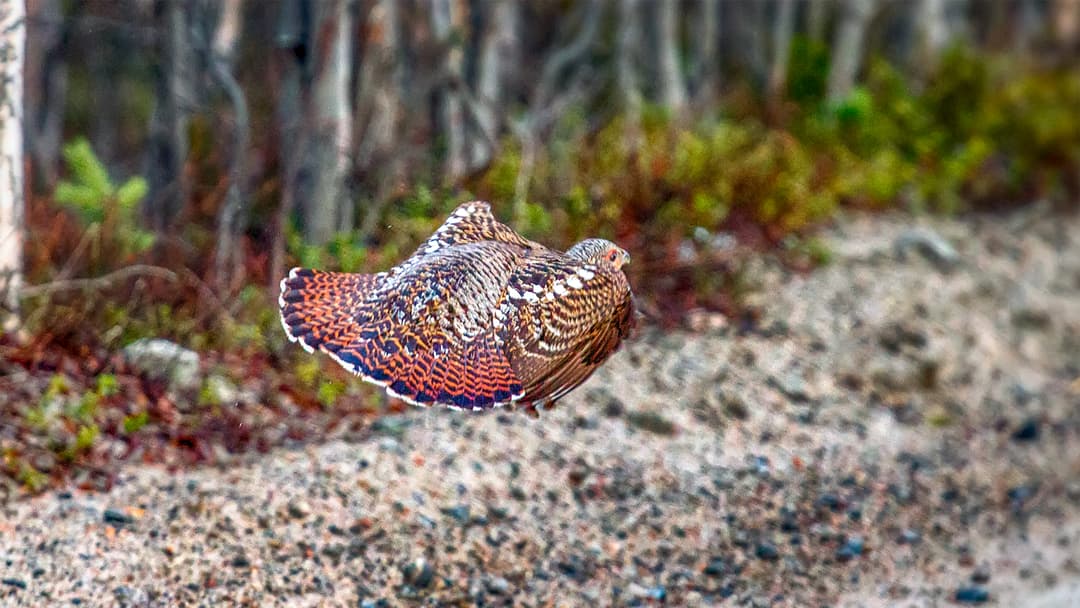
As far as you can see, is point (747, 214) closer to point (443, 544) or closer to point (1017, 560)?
point (1017, 560)

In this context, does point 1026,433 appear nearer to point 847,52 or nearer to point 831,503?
point 831,503

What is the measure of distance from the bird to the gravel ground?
107cm

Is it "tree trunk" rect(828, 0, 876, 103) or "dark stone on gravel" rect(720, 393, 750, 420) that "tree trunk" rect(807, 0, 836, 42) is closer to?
"tree trunk" rect(828, 0, 876, 103)

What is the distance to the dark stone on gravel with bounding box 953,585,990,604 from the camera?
7141mm

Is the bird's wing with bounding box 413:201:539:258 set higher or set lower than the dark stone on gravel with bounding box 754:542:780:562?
higher

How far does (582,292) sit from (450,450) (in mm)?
1634

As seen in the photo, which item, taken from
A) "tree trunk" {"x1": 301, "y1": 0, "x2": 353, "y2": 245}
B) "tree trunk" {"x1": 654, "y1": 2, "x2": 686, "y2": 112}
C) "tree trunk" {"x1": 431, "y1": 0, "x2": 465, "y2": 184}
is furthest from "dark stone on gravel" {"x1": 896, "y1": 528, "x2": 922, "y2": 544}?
"tree trunk" {"x1": 654, "y1": 2, "x2": 686, "y2": 112}

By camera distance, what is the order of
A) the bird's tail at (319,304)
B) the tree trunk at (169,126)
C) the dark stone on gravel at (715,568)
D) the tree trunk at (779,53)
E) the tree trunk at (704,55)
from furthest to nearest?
the tree trunk at (779,53) → the tree trunk at (704,55) → the tree trunk at (169,126) → the dark stone on gravel at (715,568) → the bird's tail at (319,304)

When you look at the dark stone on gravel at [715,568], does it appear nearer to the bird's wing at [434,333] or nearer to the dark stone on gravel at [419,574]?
the dark stone on gravel at [419,574]

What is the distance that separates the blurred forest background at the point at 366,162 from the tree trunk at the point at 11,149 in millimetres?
14

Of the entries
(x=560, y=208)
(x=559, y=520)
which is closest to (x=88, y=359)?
(x=559, y=520)

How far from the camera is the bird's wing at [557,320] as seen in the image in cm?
590

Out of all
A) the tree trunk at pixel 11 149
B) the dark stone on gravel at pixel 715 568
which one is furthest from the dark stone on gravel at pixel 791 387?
the tree trunk at pixel 11 149

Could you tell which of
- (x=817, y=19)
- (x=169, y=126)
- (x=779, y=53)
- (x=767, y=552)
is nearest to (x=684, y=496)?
(x=767, y=552)
